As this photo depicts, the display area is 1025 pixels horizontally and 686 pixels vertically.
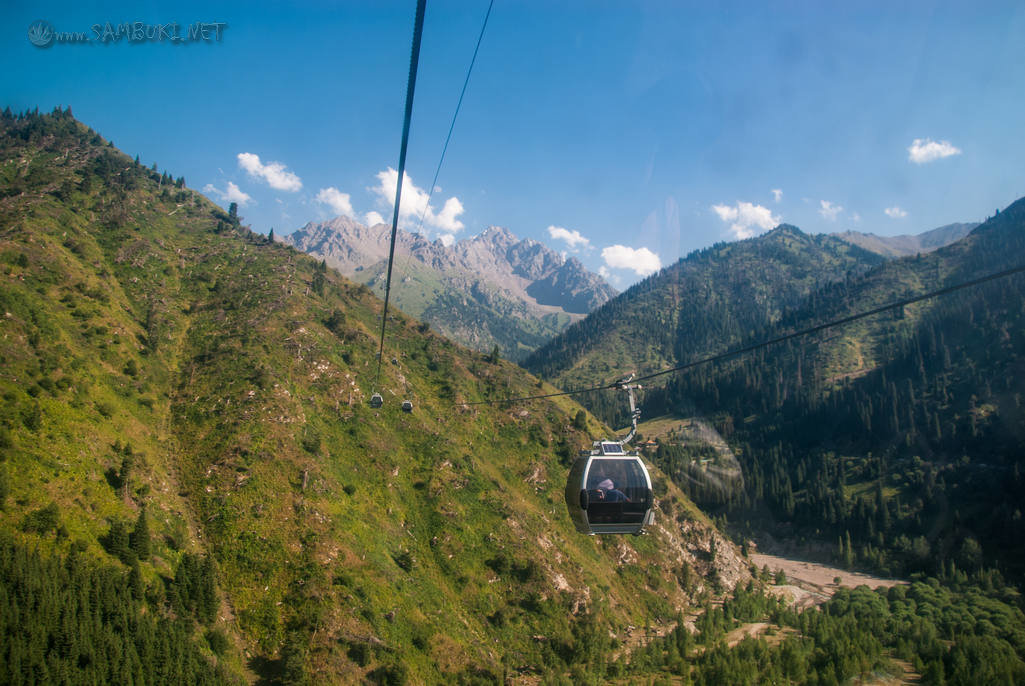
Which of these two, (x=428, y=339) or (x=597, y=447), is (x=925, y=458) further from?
(x=597, y=447)

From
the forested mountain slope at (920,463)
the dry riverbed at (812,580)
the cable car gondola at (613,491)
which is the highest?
the cable car gondola at (613,491)

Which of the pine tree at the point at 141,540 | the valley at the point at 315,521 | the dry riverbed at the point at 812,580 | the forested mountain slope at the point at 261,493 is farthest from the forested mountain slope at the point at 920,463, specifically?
the pine tree at the point at 141,540

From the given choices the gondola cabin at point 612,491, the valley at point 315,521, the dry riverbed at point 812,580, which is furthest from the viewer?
the dry riverbed at point 812,580

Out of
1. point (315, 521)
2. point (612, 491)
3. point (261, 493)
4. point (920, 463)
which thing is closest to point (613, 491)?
point (612, 491)

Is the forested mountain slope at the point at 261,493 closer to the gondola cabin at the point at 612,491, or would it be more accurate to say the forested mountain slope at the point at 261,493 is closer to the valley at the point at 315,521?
the valley at the point at 315,521

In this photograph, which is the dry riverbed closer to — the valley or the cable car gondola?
the valley

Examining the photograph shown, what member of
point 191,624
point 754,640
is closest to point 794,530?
point 754,640
